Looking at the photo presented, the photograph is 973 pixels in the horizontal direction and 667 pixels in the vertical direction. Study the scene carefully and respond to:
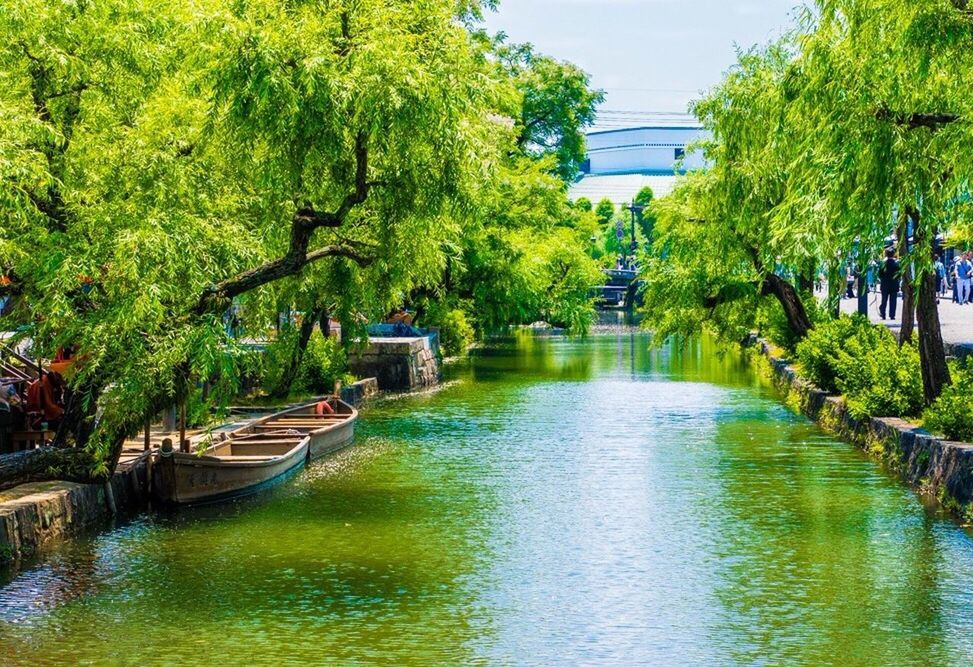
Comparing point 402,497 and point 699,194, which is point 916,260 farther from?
point 699,194

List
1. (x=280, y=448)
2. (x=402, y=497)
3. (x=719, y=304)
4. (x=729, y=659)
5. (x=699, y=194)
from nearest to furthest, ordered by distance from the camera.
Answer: (x=729, y=659) < (x=402, y=497) < (x=280, y=448) < (x=699, y=194) < (x=719, y=304)

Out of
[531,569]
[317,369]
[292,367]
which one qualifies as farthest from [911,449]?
[317,369]

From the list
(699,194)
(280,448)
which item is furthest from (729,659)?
(699,194)

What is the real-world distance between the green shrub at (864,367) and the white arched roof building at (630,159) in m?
114

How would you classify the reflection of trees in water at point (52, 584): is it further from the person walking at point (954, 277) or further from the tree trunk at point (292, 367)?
the person walking at point (954, 277)

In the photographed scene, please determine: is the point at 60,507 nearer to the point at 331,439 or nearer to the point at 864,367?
the point at 331,439

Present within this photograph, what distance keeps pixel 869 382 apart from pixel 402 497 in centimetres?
875

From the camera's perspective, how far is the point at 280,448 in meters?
23.1

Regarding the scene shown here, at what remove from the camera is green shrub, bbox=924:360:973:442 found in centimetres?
1883

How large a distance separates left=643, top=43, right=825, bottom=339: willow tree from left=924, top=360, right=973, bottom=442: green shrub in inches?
151

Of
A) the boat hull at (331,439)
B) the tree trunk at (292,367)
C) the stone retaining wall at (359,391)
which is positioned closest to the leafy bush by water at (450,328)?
the stone retaining wall at (359,391)

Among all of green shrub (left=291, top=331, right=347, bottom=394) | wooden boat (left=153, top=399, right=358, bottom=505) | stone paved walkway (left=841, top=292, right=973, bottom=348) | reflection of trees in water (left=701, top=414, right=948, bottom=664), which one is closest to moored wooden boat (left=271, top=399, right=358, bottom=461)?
wooden boat (left=153, top=399, right=358, bottom=505)

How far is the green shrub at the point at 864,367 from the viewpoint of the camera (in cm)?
2328

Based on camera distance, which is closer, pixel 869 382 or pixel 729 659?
pixel 729 659
